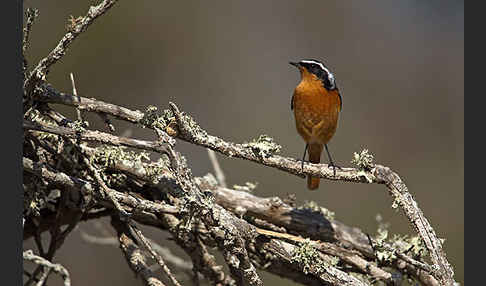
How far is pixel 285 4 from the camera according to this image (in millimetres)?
9195

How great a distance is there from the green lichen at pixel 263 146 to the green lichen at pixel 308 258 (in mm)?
466

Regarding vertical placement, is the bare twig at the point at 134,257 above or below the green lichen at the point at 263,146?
below

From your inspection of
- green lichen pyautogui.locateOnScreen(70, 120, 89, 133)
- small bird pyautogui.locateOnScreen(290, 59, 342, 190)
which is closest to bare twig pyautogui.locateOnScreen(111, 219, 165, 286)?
green lichen pyautogui.locateOnScreen(70, 120, 89, 133)

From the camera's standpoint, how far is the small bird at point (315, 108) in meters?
4.16

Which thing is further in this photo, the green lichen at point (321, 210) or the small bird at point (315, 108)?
the small bird at point (315, 108)

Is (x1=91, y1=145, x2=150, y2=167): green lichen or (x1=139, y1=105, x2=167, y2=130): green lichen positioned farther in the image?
(x1=91, y1=145, x2=150, y2=167): green lichen

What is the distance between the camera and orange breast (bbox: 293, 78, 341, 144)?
4.16m

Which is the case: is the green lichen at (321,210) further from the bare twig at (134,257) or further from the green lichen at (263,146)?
the bare twig at (134,257)

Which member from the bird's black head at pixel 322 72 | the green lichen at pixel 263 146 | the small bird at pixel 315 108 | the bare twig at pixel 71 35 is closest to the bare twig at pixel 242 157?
the green lichen at pixel 263 146

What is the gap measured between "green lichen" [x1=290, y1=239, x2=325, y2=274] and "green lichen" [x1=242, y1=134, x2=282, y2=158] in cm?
47

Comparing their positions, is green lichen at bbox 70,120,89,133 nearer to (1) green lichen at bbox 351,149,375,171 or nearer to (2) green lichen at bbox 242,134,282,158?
(2) green lichen at bbox 242,134,282,158

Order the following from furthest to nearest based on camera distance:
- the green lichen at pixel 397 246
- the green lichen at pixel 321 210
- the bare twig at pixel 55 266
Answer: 1. the green lichen at pixel 321 210
2. the green lichen at pixel 397 246
3. the bare twig at pixel 55 266

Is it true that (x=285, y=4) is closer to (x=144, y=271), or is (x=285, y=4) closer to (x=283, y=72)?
(x=283, y=72)

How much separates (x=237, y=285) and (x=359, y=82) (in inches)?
249
